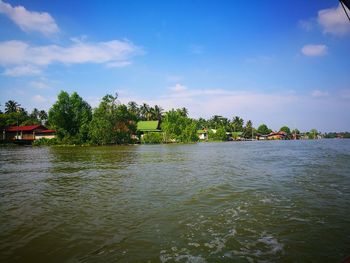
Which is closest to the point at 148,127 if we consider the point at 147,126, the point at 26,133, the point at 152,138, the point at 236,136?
the point at 147,126

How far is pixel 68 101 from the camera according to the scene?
79062 mm

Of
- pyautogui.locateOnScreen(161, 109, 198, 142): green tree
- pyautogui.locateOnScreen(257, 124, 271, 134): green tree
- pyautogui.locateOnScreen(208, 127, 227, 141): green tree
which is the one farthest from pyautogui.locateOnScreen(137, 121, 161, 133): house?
pyautogui.locateOnScreen(257, 124, 271, 134): green tree

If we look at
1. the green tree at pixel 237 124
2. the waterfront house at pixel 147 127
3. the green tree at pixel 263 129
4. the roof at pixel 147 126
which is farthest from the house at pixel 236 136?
the roof at pixel 147 126

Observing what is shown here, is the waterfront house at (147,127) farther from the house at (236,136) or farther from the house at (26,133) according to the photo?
the house at (236,136)

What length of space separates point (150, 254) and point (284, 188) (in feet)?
29.9

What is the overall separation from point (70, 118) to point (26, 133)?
59.1ft

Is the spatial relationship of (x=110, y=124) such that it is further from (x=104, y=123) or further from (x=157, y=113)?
(x=157, y=113)

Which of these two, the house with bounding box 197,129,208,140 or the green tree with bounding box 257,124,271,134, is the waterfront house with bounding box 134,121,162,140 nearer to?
the house with bounding box 197,129,208,140

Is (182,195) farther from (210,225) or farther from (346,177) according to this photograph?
(346,177)

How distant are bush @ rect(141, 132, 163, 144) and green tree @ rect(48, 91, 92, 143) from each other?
19.8 metres

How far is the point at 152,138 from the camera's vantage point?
8844 centimetres

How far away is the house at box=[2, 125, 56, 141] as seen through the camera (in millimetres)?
82812

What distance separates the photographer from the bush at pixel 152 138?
8788cm

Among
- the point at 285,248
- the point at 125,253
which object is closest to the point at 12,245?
the point at 125,253
